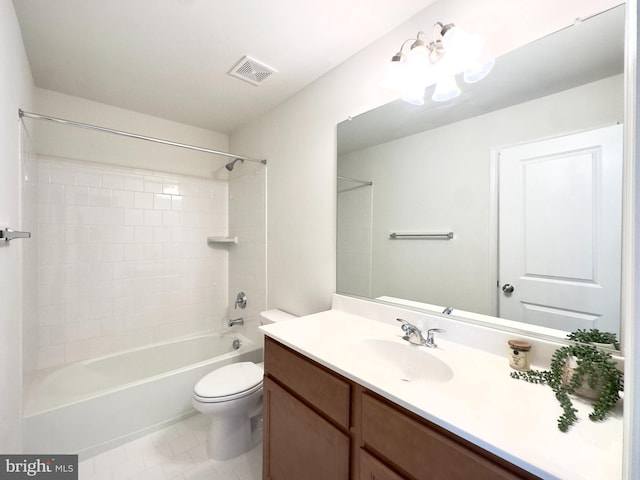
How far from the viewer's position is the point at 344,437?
922mm

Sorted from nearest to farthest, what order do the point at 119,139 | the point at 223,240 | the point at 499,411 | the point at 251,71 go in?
the point at 499,411
the point at 251,71
the point at 119,139
the point at 223,240

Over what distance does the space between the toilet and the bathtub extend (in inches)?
16.2

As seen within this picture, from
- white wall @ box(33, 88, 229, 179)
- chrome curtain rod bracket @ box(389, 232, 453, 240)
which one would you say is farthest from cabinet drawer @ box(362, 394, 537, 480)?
white wall @ box(33, 88, 229, 179)

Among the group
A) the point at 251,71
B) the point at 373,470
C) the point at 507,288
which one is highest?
the point at 251,71

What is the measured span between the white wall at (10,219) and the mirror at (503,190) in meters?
1.57

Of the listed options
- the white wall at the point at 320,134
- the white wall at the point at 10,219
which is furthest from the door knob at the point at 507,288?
the white wall at the point at 10,219

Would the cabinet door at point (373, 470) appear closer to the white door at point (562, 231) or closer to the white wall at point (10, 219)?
the white door at point (562, 231)

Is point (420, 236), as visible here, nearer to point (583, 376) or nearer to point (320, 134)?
point (583, 376)

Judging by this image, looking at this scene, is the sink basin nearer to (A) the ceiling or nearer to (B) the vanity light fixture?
(B) the vanity light fixture

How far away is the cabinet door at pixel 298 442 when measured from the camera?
3.12 feet

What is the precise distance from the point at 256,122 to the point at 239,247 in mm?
1169

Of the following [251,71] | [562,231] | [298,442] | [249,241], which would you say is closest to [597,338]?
[562,231]

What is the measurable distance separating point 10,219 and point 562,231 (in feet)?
7.47

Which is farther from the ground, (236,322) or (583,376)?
(583,376)
